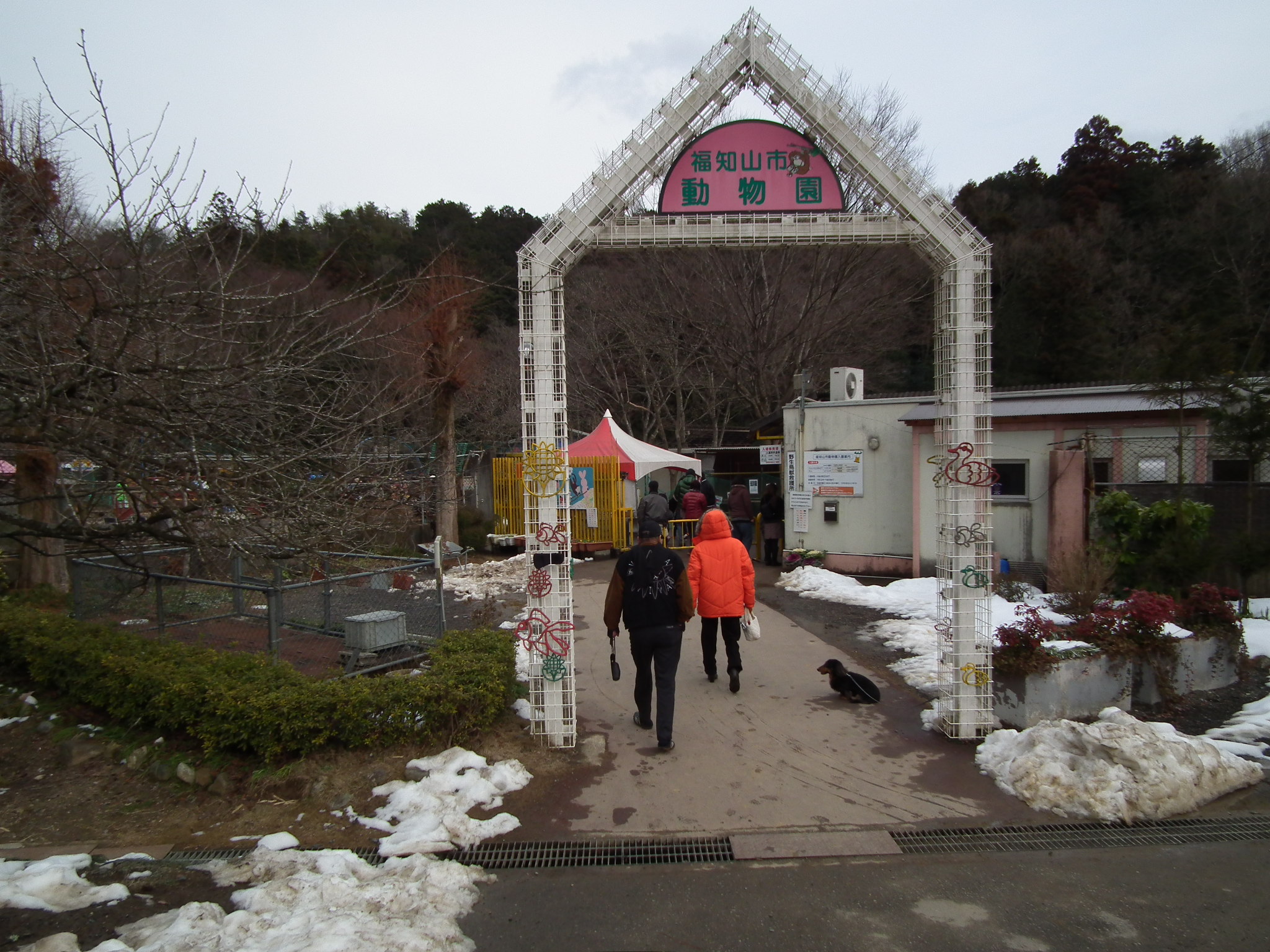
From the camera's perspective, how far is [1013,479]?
500 inches

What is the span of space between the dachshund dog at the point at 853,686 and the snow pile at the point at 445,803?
3086 millimetres

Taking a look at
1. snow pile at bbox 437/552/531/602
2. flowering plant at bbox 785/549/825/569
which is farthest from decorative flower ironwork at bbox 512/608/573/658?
flowering plant at bbox 785/549/825/569

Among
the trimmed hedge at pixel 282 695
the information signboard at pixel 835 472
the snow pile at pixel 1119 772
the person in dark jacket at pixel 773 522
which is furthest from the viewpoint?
the person in dark jacket at pixel 773 522

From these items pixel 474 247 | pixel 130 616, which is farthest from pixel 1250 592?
pixel 474 247

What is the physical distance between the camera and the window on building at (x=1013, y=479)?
41.3 ft

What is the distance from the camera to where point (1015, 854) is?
4664 millimetres

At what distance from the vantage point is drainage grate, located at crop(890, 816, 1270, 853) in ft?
15.6

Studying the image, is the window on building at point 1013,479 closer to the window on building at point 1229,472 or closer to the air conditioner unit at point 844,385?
the window on building at point 1229,472

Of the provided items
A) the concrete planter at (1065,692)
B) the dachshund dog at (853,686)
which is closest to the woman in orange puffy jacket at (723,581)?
the dachshund dog at (853,686)

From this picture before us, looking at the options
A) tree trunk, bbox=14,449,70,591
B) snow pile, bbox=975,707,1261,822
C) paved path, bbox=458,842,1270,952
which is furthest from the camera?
tree trunk, bbox=14,449,70,591

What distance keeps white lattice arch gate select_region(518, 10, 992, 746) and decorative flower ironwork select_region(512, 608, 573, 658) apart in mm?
10

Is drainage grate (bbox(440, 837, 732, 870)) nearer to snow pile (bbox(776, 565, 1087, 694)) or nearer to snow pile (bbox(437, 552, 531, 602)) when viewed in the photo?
snow pile (bbox(776, 565, 1087, 694))

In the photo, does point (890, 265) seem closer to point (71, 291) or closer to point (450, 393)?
point (450, 393)

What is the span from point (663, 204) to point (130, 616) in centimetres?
776
